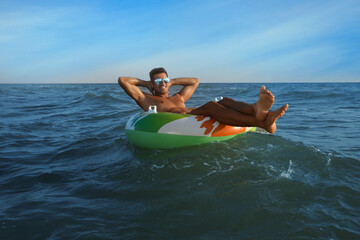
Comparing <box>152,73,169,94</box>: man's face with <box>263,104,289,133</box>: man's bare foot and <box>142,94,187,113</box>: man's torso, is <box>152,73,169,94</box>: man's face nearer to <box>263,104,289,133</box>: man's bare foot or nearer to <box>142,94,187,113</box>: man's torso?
<box>142,94,187,113</box>: man's torso

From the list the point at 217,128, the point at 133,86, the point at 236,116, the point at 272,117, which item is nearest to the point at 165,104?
the point at 133,86

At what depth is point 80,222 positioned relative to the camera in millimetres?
Answer: 2307

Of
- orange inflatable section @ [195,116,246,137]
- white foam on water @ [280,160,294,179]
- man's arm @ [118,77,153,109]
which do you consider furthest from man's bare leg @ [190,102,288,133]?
man's arm @ [118,77,153,109]

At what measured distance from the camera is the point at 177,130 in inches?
162

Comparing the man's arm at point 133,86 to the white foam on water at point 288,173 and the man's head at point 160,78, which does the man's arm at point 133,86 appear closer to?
the man's head at point 160,78

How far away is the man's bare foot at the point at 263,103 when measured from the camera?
290 cm

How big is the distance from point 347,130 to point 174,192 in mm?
4885

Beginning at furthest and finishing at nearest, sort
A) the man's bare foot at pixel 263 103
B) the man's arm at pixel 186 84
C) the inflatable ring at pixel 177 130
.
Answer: the man's arm at pixel 186 84 < the inflatable ring at pixel 177 130 < the man's bare foot at pixel 263 103

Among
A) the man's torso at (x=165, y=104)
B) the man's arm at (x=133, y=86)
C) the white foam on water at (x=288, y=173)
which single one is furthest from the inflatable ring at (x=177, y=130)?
the white foam on water at (x=288, y=173)

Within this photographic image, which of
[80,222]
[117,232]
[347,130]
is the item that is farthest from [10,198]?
[347,130]

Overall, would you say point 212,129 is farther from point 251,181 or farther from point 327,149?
point 327,149

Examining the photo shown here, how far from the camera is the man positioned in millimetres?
3062

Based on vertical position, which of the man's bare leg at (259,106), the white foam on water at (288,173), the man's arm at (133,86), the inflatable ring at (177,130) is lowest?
the white foam on water at (288,173)

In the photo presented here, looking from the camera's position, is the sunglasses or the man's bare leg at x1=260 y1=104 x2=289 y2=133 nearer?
the man's bare leg at x1=260 y1=104 x2=289 y2=133
